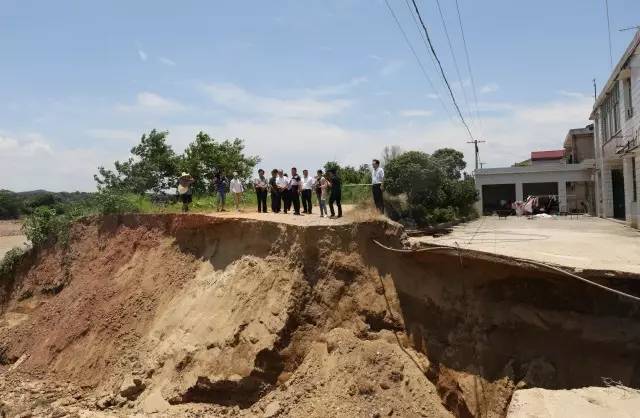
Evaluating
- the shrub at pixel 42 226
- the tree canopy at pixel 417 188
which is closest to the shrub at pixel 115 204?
the shrub at pixel 42 226

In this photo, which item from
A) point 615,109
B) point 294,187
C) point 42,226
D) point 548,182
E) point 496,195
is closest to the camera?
point 294,187

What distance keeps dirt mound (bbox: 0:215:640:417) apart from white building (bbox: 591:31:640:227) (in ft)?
38.7

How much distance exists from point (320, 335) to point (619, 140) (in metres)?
16.5

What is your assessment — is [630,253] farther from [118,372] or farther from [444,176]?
[444,176]

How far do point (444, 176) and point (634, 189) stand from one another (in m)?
7.40

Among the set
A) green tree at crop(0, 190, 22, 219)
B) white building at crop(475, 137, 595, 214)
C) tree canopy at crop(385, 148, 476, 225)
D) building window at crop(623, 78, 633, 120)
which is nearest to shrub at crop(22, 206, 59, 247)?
tree canopy at crop(385, 148, 476, 225)

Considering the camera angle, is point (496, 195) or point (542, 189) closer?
point (496, 195)

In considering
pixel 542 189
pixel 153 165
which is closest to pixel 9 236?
pixel 153 165

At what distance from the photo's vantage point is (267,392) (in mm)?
9227

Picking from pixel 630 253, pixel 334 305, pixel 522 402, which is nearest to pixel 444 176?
pixel 630 253

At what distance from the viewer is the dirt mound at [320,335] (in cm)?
824

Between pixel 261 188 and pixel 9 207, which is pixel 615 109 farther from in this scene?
pixel 9 207

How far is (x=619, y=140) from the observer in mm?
20875

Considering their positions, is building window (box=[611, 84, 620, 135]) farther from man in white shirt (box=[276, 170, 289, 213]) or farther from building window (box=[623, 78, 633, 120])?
man in white shirt (box=[276, 170, 289, 213])
